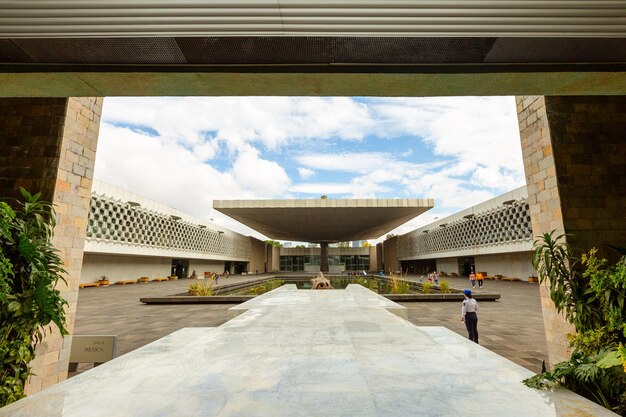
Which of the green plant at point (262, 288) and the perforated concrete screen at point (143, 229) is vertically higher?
the perforated concrete screen at point (143, 229)

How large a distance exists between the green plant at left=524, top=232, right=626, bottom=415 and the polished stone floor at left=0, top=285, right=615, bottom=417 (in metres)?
0.30

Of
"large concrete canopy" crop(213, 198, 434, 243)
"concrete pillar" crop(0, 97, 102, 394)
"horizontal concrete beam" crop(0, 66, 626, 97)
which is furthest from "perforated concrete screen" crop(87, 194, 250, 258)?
"horizontal concrete beam" crop(0, 66, 626, 97)

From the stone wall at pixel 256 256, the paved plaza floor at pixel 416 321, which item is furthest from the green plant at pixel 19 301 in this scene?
the stone wall at pixel 256 256

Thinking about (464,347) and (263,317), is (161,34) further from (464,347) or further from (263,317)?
(263,317)

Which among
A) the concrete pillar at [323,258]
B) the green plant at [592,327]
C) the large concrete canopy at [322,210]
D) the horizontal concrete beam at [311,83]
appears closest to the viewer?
the green plant at [592,327]

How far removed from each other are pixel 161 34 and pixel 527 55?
11.5 ft

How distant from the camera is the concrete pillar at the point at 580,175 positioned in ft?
14.0

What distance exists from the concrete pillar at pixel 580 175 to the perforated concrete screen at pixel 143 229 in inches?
877

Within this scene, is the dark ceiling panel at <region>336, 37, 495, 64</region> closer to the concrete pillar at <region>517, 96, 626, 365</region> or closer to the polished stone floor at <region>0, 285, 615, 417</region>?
the concrete pillar at <region>517, 96, 626, 365</region>

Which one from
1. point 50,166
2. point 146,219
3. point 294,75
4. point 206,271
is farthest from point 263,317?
point 206,271

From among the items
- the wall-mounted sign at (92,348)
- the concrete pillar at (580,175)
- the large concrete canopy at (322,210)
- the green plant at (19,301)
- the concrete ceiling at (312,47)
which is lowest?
the wall-mounted sign at (92,348)

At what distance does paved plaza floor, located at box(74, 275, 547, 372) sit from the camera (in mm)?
5945

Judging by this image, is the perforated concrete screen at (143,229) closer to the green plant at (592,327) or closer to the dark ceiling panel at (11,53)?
the dark ceiling panel at (11,53)

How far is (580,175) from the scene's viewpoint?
14.5ft
